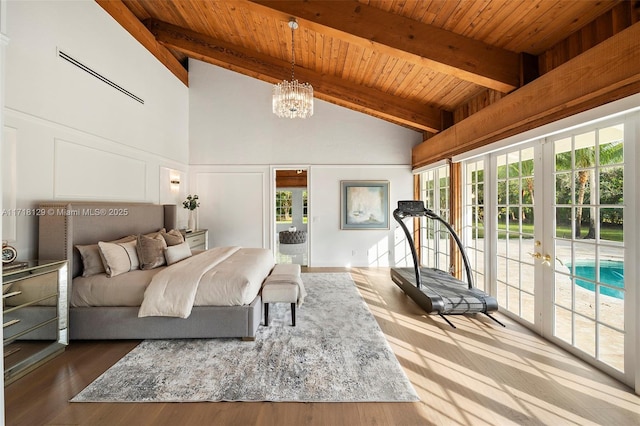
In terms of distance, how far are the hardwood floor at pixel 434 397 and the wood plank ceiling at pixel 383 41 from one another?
284 centimetres

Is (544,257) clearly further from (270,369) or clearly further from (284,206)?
(284,206)

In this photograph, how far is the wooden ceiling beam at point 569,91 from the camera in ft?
6.59

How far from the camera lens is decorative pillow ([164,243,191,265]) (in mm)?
3447

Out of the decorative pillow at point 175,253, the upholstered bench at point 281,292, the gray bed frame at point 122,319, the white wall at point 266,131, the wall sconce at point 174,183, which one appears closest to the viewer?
the gray bed frame at point 122,319

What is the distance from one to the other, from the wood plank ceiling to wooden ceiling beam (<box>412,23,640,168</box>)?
0.95 ft

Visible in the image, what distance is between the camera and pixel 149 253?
329cm

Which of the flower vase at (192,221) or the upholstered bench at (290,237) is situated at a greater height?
the flower vase at (192,221)

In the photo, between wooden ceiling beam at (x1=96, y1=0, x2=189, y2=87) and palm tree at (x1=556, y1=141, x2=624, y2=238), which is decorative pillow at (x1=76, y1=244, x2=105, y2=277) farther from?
palm tree at (x1=556, y1=141, x2=624, y2=238)

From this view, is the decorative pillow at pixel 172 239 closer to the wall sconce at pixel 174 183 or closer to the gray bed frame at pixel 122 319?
the gray bed frame at pixel 122 319

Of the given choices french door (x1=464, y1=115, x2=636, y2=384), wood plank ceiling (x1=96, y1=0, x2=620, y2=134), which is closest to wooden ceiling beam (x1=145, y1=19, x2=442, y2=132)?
wood plank ceiling (x1=96, y1=0, x2=620, y2=134)

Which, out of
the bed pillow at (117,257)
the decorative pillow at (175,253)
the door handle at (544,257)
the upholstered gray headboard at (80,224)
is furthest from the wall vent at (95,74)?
the door handle at (544,257)

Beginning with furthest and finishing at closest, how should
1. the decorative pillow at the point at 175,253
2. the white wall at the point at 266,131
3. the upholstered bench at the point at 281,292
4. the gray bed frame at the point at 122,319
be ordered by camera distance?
the white wall at the point at 266,131
the decorative pillow at the point at 175,253
the upholstered bench at the point at 281,292
the gray bed frame at the point at 122,319

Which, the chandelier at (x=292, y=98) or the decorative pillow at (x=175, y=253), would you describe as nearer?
the decorative pillow at (x=175, y=253)

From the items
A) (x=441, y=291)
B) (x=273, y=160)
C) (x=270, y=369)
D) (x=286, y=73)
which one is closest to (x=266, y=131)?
(x=273, y=160)
